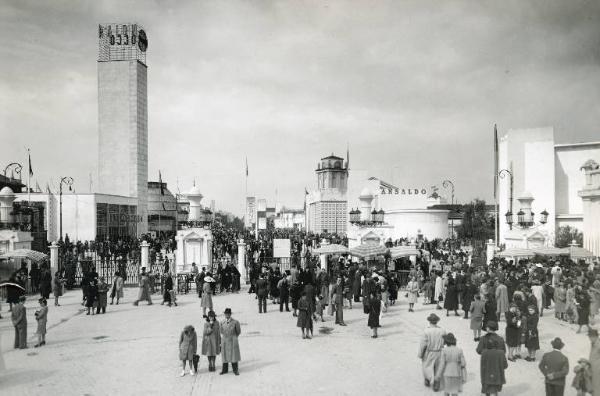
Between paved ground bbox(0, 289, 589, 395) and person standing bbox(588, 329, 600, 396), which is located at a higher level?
person standing bbox(588, 329, 600, 396)

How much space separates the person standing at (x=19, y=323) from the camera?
11.6 meters

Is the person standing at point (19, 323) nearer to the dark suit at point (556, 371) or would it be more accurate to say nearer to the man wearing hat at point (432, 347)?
the man wearing hat at point (432, 347)

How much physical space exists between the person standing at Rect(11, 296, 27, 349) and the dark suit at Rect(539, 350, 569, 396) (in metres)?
11.5

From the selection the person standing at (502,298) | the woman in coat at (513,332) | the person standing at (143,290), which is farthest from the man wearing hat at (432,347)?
the person standing at (143,290)

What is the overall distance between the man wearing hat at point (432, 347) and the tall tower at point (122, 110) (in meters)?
55.2

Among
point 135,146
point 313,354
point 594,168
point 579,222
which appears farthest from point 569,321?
point 135,146

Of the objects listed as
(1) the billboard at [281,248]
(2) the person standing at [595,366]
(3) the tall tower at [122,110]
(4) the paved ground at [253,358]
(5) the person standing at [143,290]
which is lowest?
(4) the paved ground at [253,358]

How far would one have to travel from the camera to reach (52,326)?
1461 centimetres

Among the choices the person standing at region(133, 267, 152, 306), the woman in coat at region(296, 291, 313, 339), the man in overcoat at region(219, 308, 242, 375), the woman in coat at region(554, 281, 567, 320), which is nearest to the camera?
the man in overcoat at region(219, 308, 242, 375)

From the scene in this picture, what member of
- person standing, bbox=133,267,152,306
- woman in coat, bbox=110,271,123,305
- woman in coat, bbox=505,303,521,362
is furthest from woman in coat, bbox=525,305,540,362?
woman in coat, bbox=110,271,123,305

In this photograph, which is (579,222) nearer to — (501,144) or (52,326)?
(501,144)

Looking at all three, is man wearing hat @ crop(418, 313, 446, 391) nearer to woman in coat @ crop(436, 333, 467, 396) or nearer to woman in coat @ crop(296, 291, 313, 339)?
woman in coat @ crop(436, 333, 467, 396)

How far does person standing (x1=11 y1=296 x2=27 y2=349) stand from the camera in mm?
11633

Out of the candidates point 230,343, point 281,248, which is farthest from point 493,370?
point 281,248
